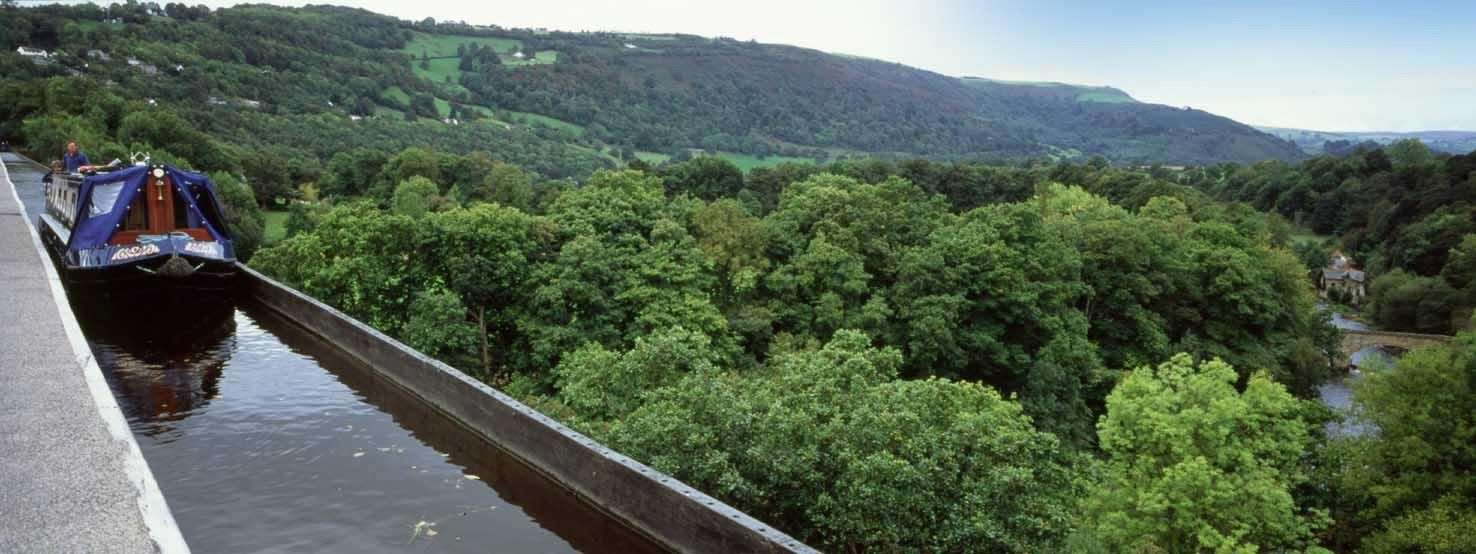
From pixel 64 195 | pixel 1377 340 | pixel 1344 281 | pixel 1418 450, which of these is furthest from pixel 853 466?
pixel 1344 281

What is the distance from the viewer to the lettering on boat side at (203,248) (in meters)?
18.8

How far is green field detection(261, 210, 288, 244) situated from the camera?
193 ft

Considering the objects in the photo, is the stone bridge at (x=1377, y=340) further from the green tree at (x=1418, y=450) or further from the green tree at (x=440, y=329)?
the green tree at (x=440, y=329)

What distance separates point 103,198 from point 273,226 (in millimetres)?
53100

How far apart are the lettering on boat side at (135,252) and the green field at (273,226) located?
4159cm

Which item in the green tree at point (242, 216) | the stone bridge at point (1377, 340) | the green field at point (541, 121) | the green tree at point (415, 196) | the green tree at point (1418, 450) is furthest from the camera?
the green field at point (541, 121)

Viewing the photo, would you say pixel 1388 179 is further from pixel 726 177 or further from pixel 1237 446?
pixel 1237 446

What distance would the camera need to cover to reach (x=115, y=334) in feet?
50.8

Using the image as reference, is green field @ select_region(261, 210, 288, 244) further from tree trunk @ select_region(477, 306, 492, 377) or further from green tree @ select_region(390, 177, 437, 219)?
tree trunk @ select_region(477, 306, 492, 377)

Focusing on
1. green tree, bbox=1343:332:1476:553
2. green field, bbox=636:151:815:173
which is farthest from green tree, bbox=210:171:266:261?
green field, bbox=636:151:815:173

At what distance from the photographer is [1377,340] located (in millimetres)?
62594

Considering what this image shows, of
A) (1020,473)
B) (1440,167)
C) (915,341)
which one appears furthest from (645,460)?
(1440,167)

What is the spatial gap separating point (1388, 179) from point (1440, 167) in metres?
4.73

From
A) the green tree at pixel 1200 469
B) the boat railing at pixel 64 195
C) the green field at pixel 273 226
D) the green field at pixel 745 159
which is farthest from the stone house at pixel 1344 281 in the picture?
the boat railing at pixel 64 195
